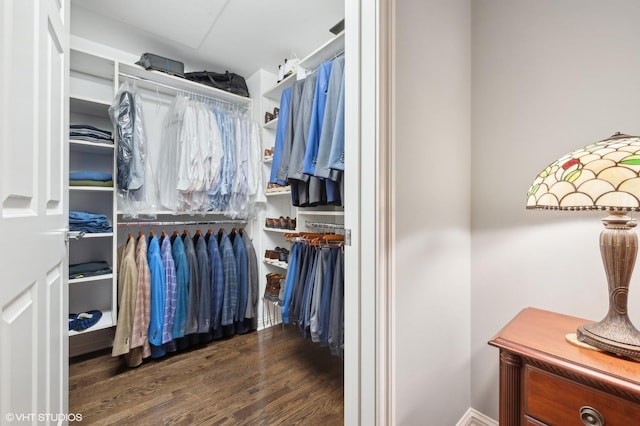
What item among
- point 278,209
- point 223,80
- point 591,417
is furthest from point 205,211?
point 591,417

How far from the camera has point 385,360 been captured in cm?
84

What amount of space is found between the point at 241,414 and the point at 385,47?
176cm

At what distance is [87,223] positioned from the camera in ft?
5.63

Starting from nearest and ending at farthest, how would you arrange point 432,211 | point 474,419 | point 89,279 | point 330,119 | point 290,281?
point 432,211 → point 474,419 → point 330,119 → point 89,279 → point 290,281

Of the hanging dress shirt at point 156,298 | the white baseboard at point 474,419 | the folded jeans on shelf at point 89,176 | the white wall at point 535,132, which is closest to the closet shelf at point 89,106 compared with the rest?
the folded jeans on shelf at point 89,176

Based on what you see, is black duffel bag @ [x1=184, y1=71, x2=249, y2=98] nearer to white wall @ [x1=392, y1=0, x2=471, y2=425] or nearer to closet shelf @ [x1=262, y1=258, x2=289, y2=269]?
closet shelf @ [x1=262, y1=258, x2=289, y2=269]

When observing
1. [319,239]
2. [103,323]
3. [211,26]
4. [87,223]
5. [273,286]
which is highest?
[211,26]

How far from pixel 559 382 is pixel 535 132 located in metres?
0.91

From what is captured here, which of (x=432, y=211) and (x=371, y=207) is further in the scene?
(x=432, y=211)

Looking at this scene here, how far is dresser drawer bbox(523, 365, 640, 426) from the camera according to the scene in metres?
0.60

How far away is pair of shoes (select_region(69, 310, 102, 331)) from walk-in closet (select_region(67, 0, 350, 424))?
2 cm

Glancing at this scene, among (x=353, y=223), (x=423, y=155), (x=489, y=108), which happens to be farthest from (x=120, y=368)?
(x=489, y=108)

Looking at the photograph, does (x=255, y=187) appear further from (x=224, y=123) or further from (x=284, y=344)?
(x=284, y=344)

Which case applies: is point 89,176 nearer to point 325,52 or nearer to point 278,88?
point 278,88
